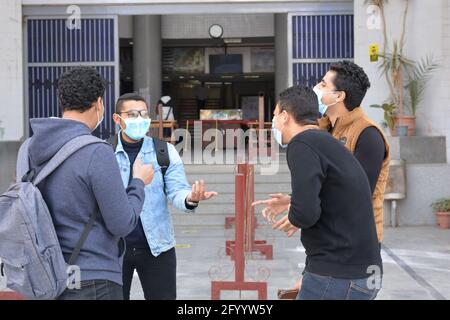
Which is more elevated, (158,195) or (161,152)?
(161,152)

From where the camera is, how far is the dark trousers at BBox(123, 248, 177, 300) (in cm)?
402

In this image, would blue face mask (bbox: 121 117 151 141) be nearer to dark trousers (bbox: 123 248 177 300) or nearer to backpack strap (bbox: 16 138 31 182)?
dark trousers (bbox: 123 248 177 300)

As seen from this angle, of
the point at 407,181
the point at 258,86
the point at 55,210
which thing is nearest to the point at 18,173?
the point at 55,210

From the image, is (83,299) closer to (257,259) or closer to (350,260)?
(350,260)

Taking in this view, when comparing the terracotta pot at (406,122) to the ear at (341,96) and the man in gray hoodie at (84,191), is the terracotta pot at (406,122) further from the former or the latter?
the man in gray hoodie at (84,191)

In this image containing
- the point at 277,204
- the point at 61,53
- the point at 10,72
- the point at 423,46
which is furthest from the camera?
the point at 61,53

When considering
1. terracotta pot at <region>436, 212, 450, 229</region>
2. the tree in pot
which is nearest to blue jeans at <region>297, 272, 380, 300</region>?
terracotta pot at <region>436, 212, 450, 229</region>

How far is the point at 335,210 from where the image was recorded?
2896mm

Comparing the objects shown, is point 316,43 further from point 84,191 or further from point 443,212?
point 84,191

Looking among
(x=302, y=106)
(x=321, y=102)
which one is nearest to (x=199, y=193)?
(x=321, y=102)

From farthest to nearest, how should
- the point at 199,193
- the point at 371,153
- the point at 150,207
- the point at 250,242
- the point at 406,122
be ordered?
the point at 406,122 → the point at 250,242 → the point at 150,207 → the point at 199,193 → the point at 371,153

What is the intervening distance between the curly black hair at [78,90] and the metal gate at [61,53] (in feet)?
31.5

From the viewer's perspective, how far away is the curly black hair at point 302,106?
307 centimetres

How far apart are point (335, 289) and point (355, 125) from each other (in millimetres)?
930
